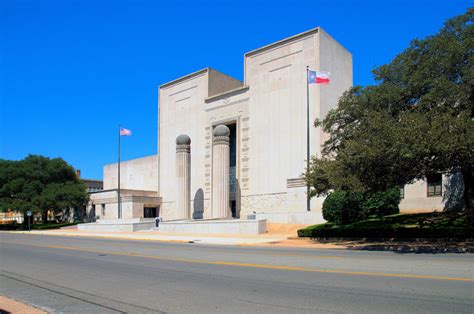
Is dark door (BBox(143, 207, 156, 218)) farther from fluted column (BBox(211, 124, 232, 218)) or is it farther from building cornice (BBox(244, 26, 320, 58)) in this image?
building cornice (BBox(244, 26, 320, 58))

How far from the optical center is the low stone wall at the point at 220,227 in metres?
33.6

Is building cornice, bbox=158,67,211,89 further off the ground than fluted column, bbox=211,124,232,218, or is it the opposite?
building cornice, bbox=158,67,211,89

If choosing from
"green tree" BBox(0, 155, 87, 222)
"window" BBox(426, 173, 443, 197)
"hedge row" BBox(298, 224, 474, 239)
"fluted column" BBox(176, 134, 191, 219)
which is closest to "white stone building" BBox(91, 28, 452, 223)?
"window" BBox(426, 173, 443, 197)

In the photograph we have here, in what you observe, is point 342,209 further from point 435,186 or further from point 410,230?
point 410,230

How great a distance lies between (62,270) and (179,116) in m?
44.6

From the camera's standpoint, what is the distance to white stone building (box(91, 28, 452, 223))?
1657 inches

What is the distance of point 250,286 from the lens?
31.0ft

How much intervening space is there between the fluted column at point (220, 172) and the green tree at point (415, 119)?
77.0 feet

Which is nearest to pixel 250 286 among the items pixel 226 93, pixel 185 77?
pixel 226 93

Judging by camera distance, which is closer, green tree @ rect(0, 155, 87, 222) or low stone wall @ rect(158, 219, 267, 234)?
low stone wall @ rect(158, 219, 267, 234)

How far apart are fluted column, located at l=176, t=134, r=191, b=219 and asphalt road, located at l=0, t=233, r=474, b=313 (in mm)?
34850

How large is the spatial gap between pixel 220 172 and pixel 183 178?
628cm

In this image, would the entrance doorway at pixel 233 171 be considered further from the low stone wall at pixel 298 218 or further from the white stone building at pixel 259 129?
the low stone wall at pixel 298 218

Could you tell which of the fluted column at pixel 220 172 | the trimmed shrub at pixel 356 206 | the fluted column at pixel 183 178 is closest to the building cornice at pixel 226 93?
the fluted column at pixel 220 172
